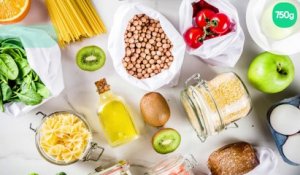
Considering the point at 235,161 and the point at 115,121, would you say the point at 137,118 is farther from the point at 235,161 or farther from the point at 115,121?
the point at 235,161

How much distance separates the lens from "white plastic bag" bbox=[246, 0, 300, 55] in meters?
1.32

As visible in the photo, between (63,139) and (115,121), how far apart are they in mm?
162

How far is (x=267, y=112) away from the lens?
1370 millimetres

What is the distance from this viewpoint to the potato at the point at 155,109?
125cm

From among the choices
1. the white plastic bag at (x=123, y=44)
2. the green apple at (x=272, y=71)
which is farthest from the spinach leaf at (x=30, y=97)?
the green apple at (x=272, y=71)

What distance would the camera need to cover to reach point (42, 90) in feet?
4.03

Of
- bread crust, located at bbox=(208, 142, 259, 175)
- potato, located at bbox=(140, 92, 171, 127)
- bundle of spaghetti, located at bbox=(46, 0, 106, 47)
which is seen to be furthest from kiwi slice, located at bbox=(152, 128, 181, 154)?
bundle of spaghetti, located at bbox=(46, 0, 106, 47)

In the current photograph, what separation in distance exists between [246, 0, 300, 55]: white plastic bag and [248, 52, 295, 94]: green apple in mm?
39

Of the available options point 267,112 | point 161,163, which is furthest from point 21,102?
point 267,112

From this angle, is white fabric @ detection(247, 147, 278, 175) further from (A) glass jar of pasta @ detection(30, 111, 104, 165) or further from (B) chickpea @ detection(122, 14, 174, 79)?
(A) glass jar of pasta @ detection(30, 111, 104, 165)

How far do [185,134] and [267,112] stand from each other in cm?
26

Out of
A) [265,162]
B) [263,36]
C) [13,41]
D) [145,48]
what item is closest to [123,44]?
[145,48]

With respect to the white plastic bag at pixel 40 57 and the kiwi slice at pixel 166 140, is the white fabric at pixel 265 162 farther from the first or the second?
the white plastic bag at pixel 40 57

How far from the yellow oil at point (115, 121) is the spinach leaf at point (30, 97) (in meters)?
0.19
